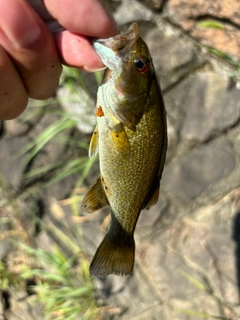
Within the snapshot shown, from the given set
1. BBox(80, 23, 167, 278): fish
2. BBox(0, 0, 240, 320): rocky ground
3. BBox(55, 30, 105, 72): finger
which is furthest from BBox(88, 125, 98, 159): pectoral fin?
BBox(0, 0, 240, 320): rocky ground

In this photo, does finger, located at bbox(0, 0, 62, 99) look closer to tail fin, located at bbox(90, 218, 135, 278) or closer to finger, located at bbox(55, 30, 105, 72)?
finger, located at bbox(55, 30, 105, 72)

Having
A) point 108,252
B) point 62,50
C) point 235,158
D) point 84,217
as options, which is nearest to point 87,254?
point 84,217

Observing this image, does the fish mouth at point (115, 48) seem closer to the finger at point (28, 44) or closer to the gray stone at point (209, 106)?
the finger at point (28, 44)

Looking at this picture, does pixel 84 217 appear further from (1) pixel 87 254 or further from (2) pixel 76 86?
(2) pixel 76 86

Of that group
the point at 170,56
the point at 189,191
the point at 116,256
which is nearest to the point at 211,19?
the point at 170,56

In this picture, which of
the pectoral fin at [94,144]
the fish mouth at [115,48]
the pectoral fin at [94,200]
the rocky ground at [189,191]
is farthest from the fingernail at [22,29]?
the rocky ground at [189,191]

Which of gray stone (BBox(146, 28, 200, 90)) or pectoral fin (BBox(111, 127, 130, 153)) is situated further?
gray stone (BBox(146, 28, 200, 90))
